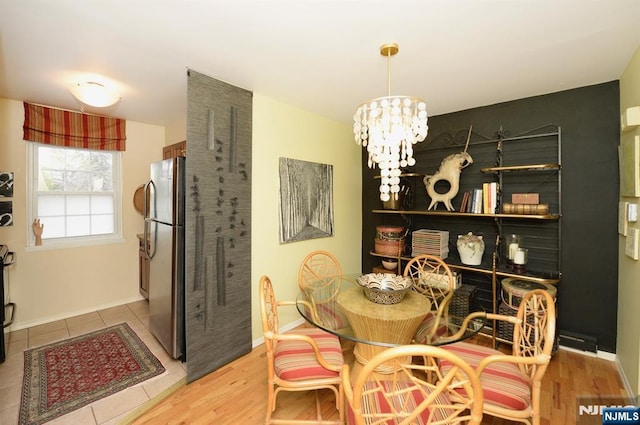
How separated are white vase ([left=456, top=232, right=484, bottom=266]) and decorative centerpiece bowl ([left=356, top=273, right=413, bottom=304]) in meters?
1.25

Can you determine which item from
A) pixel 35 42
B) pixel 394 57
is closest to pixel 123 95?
pixel 35 42

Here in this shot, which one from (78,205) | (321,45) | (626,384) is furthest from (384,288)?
(78,205)

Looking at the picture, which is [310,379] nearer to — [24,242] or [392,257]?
[392,257]

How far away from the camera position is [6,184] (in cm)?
287

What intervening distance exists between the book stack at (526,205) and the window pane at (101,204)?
4.69m

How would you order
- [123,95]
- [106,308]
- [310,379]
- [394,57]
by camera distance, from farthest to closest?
[106,308], [123,95], [394,57], [310,379]

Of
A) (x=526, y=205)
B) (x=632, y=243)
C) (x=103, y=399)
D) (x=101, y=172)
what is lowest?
(x=103, y=399)

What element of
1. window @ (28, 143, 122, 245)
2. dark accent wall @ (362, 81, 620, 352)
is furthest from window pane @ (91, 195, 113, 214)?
dark accent wall @ (362, 81, 620, 352)

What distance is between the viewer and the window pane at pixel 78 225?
3.36m

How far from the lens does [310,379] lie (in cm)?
156

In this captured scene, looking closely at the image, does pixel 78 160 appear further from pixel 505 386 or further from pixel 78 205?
pixel 505 386

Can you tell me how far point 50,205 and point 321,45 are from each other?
143 inches

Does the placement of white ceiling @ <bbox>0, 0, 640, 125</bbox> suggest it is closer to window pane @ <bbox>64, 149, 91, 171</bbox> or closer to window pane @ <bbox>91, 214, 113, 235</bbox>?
window pane @ <bbox>64, 149, 91, 171</bbox>

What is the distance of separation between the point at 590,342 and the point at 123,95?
4970 mm
